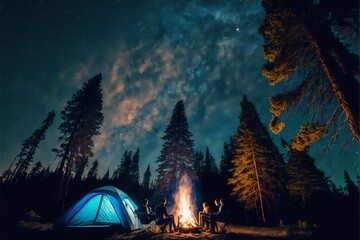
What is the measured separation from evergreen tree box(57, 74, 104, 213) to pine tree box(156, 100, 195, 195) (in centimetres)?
1004

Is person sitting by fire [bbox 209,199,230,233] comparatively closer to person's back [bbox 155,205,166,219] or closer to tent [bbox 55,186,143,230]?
person's back [bbox 155,205,166,219]

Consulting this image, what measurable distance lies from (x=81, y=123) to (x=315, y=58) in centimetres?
2324

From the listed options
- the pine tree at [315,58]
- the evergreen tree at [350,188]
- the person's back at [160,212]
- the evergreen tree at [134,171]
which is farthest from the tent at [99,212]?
the evergreen tree at [350,188]

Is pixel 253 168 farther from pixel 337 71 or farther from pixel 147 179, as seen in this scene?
pixel 147 179

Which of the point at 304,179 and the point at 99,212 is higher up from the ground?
the point at 304,179

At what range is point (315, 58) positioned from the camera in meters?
7.37

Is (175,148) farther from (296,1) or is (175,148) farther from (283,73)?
(296,1)

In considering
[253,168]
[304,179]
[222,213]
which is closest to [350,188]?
[304,179]

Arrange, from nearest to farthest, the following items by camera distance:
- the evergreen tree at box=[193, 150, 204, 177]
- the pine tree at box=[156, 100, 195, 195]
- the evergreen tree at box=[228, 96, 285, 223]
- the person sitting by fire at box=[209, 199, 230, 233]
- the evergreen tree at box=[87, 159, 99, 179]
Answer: the person sitting by fire at box=[209, 199, 230, 233] < the evergreen tree at box=[228, 96, 285, 223] < the pine tree at box=[156, 100, 195, 195] < the evergreen tree at box=[193, 150, 204, 177] < the evergreen tree at box=[87, 159, 99, 179]

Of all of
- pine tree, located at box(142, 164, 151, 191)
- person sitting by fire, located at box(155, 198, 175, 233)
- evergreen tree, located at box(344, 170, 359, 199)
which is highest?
pine tree, located at box(142, 164, 151, 191)

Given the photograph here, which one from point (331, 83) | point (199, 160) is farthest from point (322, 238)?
point (199, 160)

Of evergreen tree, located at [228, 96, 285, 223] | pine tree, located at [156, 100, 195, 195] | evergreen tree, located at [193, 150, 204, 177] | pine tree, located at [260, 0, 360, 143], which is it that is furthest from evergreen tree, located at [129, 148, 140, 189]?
pine tree, located at [260, 0, 360, 143]

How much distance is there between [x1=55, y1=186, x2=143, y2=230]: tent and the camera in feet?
32.3

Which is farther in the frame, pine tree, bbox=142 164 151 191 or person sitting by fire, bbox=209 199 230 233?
pine tree, bbox=142 164 151 191
